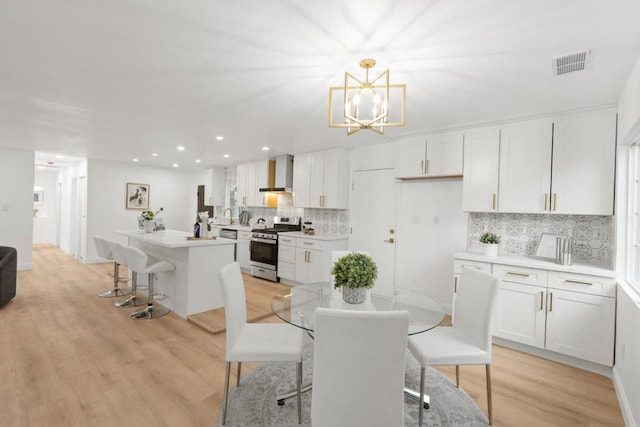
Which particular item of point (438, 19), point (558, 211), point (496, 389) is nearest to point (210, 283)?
point (496, 389)

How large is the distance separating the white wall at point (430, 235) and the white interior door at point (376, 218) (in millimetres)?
141

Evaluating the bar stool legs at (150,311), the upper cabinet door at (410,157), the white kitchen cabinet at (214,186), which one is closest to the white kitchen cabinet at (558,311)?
the upper cabinet door at (410,157)

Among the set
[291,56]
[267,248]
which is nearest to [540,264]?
[291,56]

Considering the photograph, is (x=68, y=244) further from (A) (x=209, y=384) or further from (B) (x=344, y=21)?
(B) (x=344, y=21)

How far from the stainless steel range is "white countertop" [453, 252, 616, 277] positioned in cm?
323

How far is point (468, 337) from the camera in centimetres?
224

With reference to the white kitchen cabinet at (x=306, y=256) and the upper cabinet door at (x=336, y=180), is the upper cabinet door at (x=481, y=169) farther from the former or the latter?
the white kitchen cabinet at (x=306, y=256)

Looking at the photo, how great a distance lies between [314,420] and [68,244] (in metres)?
9.03

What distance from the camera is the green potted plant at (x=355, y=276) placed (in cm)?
200

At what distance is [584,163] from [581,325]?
4.86 feet

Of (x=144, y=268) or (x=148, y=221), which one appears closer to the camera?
(x=144, y=268)

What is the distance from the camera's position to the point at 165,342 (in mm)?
3121

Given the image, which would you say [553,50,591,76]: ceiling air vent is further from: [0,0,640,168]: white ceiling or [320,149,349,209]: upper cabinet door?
[320,149,349,209]: upper cabinet door

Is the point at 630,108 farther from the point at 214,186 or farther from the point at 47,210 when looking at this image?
the point at 47,210
